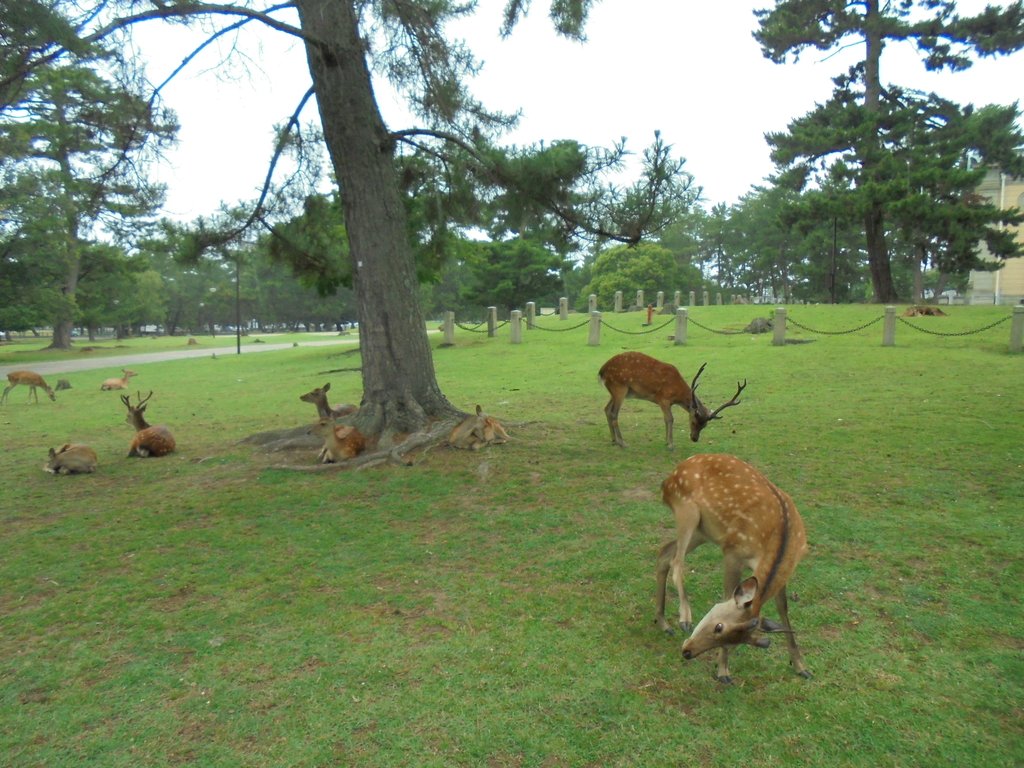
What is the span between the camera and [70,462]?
7312 millimetres

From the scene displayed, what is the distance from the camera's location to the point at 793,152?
83.1 ft

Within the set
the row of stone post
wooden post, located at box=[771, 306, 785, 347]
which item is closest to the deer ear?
the row of stone post

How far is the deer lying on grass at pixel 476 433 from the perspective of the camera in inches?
288

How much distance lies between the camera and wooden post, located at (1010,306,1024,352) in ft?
45.0

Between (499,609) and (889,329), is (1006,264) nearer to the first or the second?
(889,329)

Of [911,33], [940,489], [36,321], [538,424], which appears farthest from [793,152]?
[36,321]

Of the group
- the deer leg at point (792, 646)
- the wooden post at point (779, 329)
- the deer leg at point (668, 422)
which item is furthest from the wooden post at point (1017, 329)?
the deer leg at point (792, 646)

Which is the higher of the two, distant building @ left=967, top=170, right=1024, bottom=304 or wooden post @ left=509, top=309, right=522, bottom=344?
distant building @ left=967, top=170, right=1024, bottom=304

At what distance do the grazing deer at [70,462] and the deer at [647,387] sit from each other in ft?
18.2

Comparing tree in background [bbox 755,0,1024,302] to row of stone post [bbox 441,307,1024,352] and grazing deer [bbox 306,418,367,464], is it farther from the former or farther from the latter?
grazing deer [bbox 306,418,367,464]

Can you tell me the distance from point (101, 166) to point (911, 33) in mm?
26485

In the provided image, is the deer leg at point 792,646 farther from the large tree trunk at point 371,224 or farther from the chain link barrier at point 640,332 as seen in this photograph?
the chain link barrier at point 640,332

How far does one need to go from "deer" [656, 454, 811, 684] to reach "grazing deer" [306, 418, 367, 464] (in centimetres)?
415

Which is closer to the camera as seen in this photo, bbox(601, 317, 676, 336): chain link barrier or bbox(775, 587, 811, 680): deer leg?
bbox(775, 587, 811, 680): deer leg
